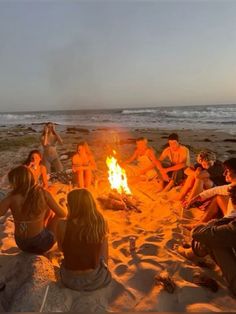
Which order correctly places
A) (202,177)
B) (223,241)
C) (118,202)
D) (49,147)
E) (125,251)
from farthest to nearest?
(49,147) < (118,202) < (202,177) < (125,251) < (223,241)

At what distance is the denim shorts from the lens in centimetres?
412

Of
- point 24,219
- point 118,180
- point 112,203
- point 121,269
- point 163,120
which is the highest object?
point 163,120

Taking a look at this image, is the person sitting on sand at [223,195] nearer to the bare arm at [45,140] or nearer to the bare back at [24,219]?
the bare back at [24,219]

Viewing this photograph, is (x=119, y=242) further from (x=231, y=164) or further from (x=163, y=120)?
(x=163, y=120)

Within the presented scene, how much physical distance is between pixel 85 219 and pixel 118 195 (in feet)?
10.8

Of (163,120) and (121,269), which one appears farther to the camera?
(163,120)

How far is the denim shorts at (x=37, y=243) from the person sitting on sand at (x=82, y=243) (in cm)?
62

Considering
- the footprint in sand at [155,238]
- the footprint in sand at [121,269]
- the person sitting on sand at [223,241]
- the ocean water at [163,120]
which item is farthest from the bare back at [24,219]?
the ocean water at [163,120]

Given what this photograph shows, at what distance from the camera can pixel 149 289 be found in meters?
3.79


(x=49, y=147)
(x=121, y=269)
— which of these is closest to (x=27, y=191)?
(x=121, y=269)

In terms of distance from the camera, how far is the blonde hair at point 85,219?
11.6ft

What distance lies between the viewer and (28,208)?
3.98 metres

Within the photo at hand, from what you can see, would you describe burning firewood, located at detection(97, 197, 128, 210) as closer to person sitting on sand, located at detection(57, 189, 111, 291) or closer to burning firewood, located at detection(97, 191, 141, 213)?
burning firewood, located at detection(97, 191, 141, 213)

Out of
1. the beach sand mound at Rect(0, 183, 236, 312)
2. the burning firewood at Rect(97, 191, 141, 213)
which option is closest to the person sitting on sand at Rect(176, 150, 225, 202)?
the burning firewood at Rect(97, 191, 141, 213)
